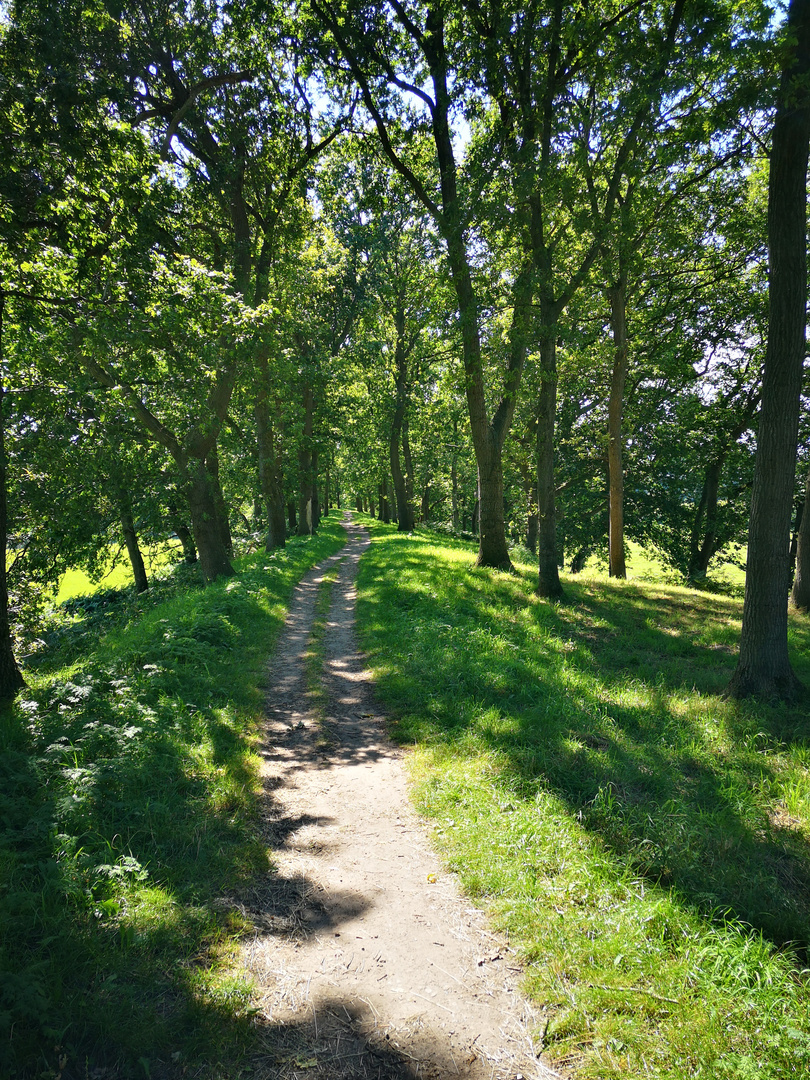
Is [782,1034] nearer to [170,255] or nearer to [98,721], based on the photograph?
[98,721]

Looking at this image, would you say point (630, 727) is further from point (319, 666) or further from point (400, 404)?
point (400, 404)

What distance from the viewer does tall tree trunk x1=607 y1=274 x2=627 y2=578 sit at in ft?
48.2

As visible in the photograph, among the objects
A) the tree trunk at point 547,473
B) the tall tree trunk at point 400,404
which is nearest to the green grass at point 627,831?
the tree trunk at point 547,473

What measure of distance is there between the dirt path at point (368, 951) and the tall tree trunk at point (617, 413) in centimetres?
1330

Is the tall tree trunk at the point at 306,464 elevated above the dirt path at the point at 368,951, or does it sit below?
above

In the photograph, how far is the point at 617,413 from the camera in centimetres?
1577

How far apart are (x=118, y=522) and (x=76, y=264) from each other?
11164 millimetres

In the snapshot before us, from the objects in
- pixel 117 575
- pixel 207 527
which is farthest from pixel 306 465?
pixel 117 575

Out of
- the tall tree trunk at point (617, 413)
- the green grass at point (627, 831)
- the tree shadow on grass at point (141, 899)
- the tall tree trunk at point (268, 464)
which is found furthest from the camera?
the tall tree trunk at point (268, 464)

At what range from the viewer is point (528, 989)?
115 inches

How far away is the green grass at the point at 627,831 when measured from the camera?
2.66 meters

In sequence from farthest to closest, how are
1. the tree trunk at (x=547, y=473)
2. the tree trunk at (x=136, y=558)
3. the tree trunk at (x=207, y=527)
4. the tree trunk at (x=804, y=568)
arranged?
1. the tree trunk at (x=136, y=558)
2. the tree trunk at (x=207, y=527)
3. the tree trunk at (x=547, y=473)
4. the tree trunk at (x=804, y=568)

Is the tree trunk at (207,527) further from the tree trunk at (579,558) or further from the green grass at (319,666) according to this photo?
the tree trunk at (579,558)

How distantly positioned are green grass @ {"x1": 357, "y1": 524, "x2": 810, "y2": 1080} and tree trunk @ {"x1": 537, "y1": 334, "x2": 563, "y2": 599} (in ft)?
10.4
